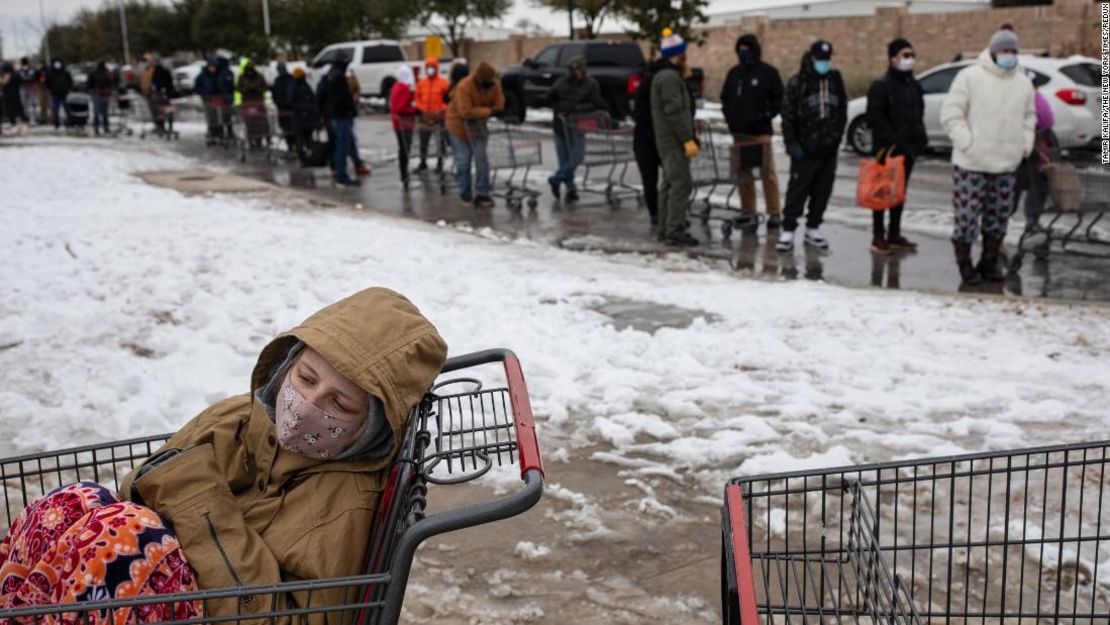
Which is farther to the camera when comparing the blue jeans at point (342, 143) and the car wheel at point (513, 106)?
the car wheel at point (513, 106)

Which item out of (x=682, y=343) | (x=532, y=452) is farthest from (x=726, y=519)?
(x=682, y=343)

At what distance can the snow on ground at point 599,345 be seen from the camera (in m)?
5.01

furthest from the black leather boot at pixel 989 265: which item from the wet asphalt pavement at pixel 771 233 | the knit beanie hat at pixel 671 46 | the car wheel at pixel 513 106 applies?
the car wheel at pixel 513 106

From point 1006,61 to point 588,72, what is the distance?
55.1ft

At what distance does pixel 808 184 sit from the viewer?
382 inches

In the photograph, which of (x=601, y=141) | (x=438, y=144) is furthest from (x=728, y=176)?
(x=438, y=144)

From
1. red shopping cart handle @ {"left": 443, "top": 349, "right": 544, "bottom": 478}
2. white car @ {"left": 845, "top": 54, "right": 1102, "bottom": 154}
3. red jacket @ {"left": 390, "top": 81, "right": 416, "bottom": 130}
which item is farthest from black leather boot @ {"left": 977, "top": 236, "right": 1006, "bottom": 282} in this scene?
red jacket @ {"left": 390, "top": 81, "right": 416, "bottom": 130}

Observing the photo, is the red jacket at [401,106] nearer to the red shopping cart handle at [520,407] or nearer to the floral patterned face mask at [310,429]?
the red shopping cart handle at [520,407]

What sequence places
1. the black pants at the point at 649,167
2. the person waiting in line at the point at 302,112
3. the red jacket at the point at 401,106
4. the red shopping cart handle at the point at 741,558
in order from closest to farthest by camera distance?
the red shopping cart handle at the point at 741,558 → the black pants at the point at 649,167 → the red jacket at the point at 401,106 → the person waiting in line at the point at 302,112

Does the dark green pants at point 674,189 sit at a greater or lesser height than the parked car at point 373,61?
lesser

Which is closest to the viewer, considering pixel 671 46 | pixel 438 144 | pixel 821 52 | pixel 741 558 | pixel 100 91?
pixel 741 558

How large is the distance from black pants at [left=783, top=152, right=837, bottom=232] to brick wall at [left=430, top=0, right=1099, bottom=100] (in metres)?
21.0

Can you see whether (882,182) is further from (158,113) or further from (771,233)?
(158,113)

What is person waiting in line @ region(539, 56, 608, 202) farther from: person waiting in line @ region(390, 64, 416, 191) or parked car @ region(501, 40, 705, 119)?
parked car @ region(501, 40, 705, 119)
